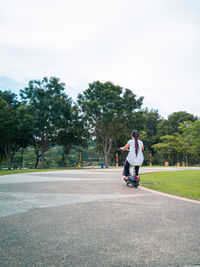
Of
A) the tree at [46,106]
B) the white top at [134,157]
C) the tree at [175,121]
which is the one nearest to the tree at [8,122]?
the tree at [46,106]

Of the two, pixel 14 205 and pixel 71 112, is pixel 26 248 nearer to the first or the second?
pixel 14 205

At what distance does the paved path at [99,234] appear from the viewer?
75.7 inches

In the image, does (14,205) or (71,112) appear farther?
(71,112)

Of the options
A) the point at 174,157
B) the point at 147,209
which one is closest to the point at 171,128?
the point at 174,157

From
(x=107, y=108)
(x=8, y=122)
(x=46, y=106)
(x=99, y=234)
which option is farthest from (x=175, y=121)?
(x=99, y=234)

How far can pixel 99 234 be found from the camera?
254cm

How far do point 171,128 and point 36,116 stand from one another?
33.9m

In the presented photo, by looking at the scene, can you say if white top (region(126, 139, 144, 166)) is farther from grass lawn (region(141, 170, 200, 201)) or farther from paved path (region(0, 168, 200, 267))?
paved path (region(0, 168, 200, 267))

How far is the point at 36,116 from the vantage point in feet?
91.8

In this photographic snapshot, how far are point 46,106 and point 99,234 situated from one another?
1083 inches

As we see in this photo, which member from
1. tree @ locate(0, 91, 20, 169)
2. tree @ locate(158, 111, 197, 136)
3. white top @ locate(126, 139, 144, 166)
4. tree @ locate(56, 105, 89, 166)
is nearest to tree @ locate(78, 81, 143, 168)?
tree @ locate(56, 105, 89, 166)

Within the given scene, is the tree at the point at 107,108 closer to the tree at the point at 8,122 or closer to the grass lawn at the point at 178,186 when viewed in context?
the tree at the point at 8,122

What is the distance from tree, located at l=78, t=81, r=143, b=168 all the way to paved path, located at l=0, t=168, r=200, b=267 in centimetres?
2435

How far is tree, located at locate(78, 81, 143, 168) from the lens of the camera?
93.2ft
